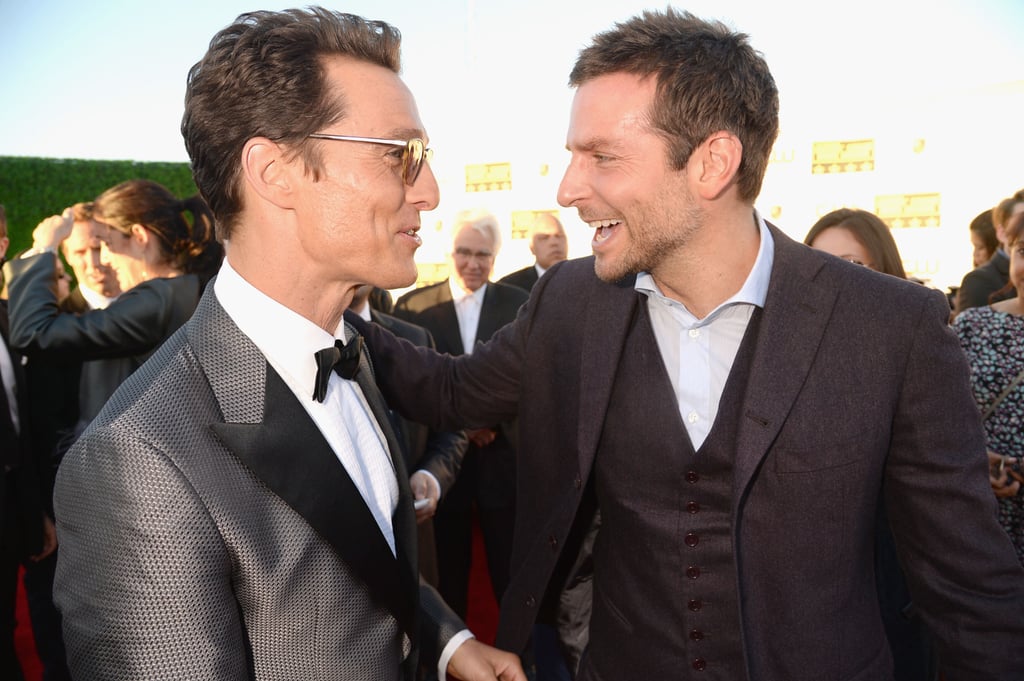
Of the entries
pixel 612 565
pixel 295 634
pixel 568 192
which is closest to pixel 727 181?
pixel 568 192

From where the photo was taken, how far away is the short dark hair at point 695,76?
1981 mm

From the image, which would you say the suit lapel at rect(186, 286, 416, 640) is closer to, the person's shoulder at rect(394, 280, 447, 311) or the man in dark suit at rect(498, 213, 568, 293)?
the person's shoulder at rect(394, 280, 447, 311)

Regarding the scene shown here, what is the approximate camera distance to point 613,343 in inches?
76.1

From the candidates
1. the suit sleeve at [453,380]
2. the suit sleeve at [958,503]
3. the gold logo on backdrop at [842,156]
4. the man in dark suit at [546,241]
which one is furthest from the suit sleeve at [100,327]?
the gold logo on backdrop at [842,156]

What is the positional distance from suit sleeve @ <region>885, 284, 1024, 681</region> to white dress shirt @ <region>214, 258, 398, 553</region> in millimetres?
1203

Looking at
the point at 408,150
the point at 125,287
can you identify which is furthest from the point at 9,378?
the point at 408,150

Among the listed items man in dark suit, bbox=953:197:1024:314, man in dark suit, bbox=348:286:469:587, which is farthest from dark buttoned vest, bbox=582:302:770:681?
man in dark suit, bbox=953:197:1024:314

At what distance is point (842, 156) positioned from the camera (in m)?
9.98

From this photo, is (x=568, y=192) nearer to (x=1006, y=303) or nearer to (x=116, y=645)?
(x=116, y=645)

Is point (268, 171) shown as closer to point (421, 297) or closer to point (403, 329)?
point (403, 329)

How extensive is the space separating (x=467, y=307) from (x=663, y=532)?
3.65 meters

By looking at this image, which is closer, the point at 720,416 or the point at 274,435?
the point at 274,435

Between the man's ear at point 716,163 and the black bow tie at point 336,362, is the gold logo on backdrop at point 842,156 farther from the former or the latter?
the black bow tie at point 336,362

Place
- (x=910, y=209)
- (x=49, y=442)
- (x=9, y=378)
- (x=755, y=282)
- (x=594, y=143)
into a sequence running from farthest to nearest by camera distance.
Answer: (x=910, y=209) → (x=49, y=442) → (x=9, y=378) → (x=594, y=143) → (x=755, y=282)
